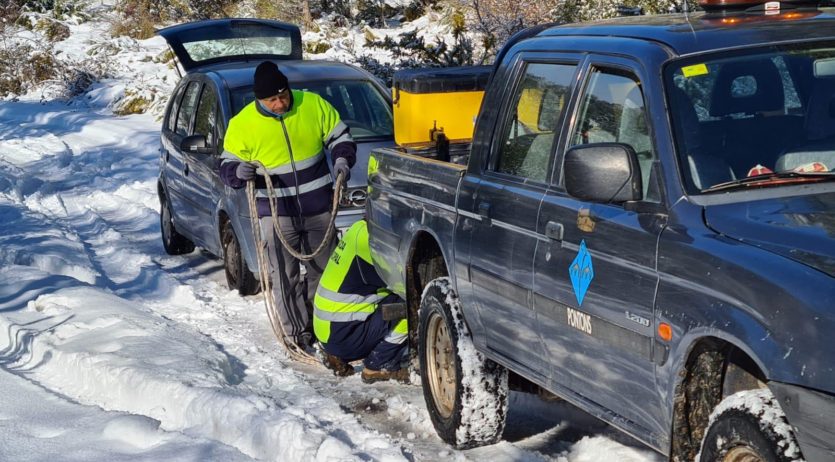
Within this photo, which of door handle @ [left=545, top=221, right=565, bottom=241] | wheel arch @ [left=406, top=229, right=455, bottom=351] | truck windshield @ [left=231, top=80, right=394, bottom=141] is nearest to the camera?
door handle @ [left=545, top=221, right=565, bottom=241]

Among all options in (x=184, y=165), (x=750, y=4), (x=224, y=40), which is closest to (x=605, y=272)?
(x=750, y=4)

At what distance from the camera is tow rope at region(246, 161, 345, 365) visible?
8484mm

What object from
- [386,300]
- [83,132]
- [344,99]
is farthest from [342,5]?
[386,300]

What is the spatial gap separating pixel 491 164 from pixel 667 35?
125 cm

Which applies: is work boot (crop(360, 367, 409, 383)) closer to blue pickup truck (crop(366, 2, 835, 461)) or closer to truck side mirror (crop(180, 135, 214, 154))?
blue pickup truck (crop(366, 2, 835, 461))

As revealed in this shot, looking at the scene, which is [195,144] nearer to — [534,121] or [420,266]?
[420,266]

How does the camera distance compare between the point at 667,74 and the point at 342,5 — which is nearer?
the point at 667,74

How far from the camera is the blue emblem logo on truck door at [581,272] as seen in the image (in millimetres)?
4719

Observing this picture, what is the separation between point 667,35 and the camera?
4.81 meters

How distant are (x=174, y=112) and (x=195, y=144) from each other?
84.2 inches

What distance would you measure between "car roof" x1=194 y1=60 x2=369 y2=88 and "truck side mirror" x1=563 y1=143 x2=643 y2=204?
6.34 m

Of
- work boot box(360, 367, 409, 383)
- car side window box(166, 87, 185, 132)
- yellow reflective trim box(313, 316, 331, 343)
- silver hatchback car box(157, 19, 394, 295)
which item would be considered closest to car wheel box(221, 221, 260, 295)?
silver hatchback car box(157, 19, 394, 295)

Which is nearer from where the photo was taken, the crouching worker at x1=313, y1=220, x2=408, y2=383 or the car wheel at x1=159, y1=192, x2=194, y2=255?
the crouching worker at x1=313, y1=220, x2=408, y2=383

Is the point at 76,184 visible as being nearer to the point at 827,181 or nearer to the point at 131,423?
the point at 131,423
